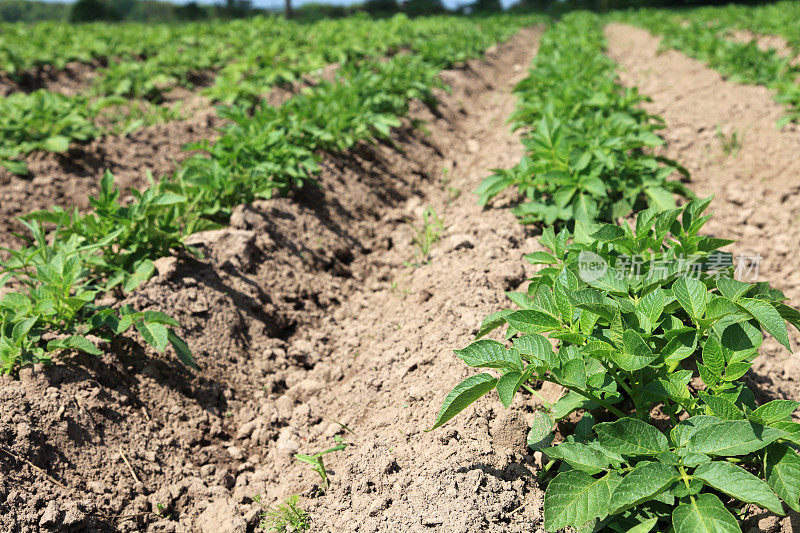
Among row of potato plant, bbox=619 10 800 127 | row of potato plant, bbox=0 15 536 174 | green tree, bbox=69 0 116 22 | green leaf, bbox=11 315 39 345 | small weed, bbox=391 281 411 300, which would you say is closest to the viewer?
green leaf, bbox=11 315 39 345

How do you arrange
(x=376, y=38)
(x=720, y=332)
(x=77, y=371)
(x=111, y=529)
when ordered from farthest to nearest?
1. (x=376, y=38)
2. (x=77, y=371)
3. (x=111, y=529)
4. (x=720, y=332)

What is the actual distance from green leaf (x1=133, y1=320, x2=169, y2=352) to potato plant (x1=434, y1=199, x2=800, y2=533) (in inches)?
52.7

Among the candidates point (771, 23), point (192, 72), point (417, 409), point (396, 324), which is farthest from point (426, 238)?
point (771, 23)

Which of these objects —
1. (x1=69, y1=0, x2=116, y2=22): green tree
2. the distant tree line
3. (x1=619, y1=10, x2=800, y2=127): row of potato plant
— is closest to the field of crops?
(x1=619, y1=10, x2=800, y2=127): row of potato plant

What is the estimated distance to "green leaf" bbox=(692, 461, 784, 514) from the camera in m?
1.29

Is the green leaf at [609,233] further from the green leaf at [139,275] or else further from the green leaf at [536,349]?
the green leaf at [139,275]

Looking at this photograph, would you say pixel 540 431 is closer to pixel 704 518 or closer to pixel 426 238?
pixel 704 518

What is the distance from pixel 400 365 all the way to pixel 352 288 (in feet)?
3.62

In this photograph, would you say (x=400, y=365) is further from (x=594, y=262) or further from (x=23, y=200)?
(x=23, y=200)

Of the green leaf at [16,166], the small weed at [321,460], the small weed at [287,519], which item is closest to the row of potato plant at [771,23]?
the small weed at [321,460]

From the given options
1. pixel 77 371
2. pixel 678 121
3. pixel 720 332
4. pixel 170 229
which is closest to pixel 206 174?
pixel 170 229

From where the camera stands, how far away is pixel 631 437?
148 centimetres

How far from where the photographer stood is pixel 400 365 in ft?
8.21

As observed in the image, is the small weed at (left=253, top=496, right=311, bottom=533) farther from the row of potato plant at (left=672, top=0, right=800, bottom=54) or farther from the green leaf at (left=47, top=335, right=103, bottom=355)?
the row of potato plant at (left=672, top=0, right=800, bottom=54)
